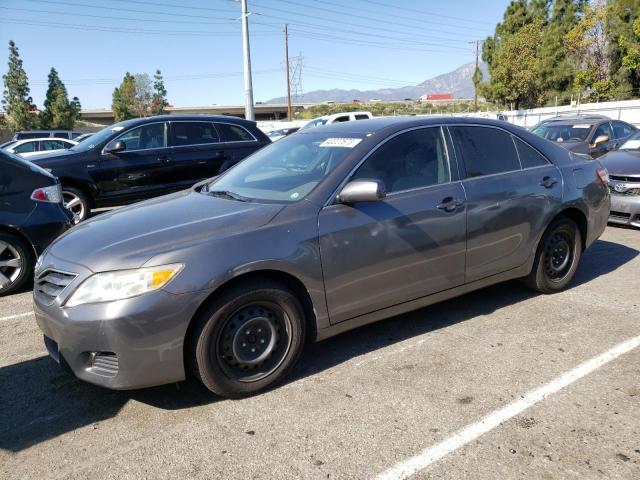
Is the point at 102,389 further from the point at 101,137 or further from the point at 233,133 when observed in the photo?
the point at 233,133

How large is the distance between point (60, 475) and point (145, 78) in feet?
265

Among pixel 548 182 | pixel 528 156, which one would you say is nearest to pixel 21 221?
pixel 528 156

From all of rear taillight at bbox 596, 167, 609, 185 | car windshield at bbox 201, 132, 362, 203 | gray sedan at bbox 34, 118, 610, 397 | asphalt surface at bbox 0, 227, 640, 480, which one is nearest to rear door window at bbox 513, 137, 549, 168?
gray sedan at bbox 34, 118, 610, 397

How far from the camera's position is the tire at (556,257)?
4.65 metres

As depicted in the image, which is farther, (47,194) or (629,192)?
(629,192)

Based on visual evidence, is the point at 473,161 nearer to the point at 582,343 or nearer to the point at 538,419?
the point at 582,343

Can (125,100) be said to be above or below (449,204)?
above

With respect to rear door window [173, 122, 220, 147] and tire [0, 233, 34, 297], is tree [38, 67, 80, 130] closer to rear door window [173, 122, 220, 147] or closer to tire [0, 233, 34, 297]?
rear door window [173, 122, 220, 147]

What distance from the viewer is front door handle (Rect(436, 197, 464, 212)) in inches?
151

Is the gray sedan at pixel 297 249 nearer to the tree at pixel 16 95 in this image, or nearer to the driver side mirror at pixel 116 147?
the driver side mirror at pixel 116 147

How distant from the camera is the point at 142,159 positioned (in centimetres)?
838

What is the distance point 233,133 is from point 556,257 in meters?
5.90

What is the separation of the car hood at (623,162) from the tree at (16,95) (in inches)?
2115

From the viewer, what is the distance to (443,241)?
12.6 ft
